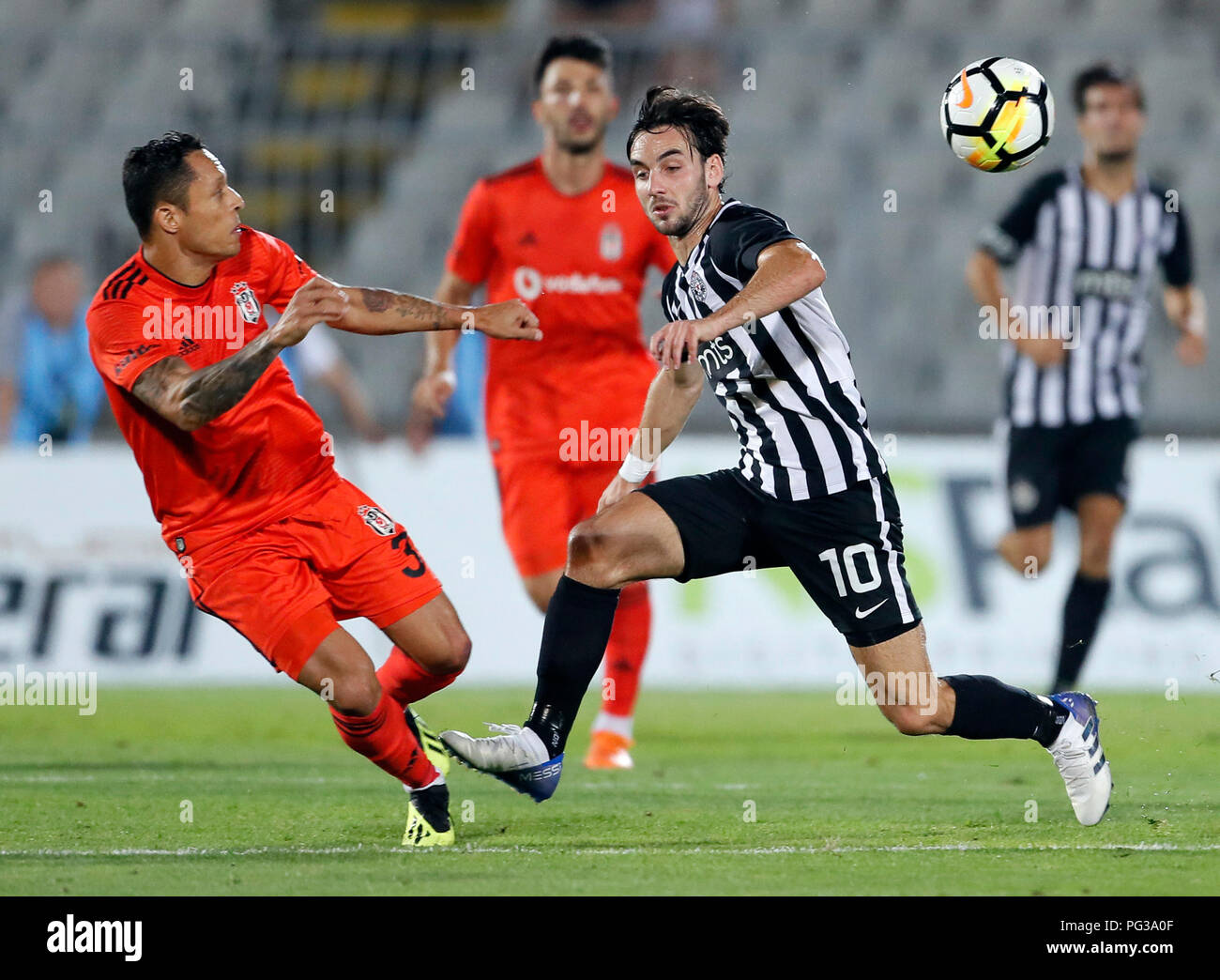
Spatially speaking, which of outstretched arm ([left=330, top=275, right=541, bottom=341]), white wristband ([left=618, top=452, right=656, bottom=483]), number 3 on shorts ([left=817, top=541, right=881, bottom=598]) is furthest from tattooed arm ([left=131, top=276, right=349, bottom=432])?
number 3 on shorts ([left=817, top=541, right=881, bottom=598])

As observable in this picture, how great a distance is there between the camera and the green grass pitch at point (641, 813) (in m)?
4.64

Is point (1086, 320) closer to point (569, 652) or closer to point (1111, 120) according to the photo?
point (1111, 120)

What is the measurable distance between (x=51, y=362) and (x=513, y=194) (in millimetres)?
5182

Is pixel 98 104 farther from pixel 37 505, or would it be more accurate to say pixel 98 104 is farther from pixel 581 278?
pixel 581 278

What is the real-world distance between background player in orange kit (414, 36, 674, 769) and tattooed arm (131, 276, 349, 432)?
2.36 meters

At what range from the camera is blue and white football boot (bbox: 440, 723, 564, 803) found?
15.8 feet

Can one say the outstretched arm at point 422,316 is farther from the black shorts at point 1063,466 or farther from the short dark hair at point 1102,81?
the short dark hair at point 1102,81

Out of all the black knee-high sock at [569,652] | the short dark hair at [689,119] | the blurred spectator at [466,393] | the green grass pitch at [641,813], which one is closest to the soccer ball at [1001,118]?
the short dark hair at [689,119]

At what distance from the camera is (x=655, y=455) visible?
219 inches

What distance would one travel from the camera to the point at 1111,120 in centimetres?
848

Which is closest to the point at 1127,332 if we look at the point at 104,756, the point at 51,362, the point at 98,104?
the point at 104,756

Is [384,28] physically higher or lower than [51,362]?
higher

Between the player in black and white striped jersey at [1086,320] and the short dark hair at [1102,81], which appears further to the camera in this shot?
the short dark hair at [1102,81]
